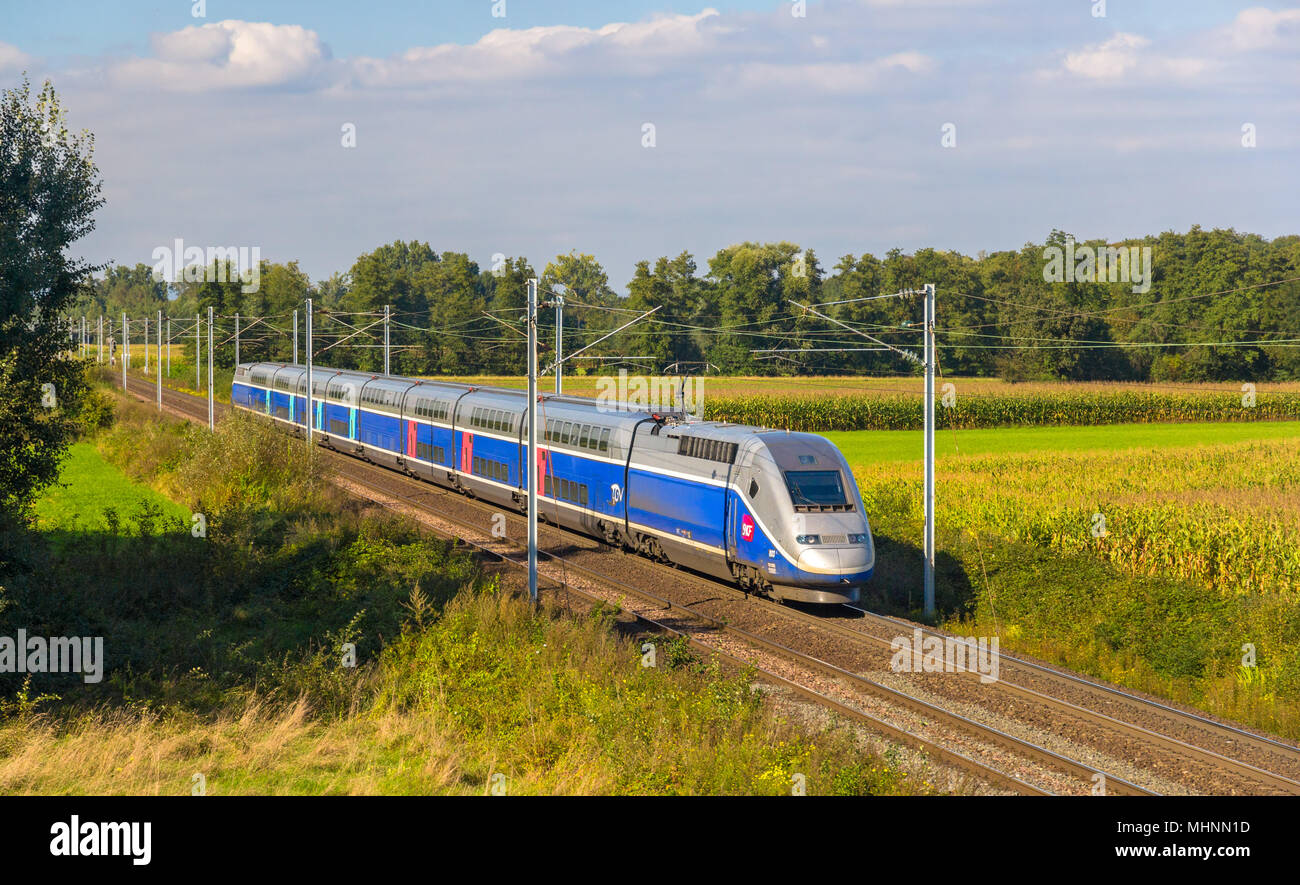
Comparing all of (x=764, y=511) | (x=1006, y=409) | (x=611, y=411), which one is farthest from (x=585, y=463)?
(x=1006, y=409)

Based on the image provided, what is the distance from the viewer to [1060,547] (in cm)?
2789

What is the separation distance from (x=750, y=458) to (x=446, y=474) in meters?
20.5

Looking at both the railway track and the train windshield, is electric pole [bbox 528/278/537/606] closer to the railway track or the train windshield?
the railway track

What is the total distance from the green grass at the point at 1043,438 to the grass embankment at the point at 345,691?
1235 inches

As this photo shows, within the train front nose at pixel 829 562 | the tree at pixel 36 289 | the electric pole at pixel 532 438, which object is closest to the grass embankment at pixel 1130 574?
the train front nose at pixel 829 562

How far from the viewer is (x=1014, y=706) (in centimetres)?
1695

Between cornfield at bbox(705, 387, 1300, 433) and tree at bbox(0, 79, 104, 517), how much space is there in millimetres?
43974

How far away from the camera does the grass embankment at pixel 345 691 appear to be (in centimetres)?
1212

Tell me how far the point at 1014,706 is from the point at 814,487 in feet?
21.1

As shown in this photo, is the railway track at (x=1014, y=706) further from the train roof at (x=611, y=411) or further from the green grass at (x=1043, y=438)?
the green grass at (x=1043, y=438)

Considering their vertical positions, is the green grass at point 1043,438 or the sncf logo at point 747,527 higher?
the sncf logo at point 747,527

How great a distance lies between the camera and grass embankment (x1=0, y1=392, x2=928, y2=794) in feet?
39.8

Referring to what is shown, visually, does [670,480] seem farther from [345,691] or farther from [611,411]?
[345,691]
